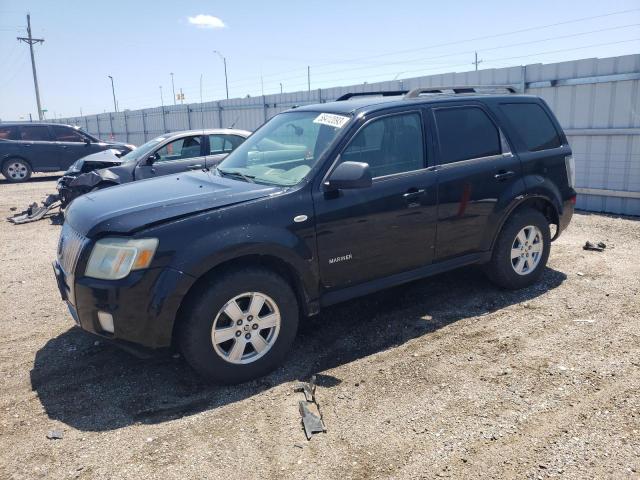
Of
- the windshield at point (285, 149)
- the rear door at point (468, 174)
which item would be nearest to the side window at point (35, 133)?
the windshield at point (285, 149)

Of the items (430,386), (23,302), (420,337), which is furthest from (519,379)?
(23,302)

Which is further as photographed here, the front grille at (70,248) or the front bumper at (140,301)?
the front grille at (70,248)

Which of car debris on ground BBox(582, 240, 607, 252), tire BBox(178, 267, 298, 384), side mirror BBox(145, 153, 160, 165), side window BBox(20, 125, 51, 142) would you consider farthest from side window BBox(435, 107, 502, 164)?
side window BBox(20, 125, 51, 142)

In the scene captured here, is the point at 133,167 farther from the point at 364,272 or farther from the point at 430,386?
the point at 430,386

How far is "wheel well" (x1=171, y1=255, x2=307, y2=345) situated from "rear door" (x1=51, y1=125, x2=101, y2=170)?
14.7 meters

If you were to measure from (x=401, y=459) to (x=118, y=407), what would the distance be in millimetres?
1891

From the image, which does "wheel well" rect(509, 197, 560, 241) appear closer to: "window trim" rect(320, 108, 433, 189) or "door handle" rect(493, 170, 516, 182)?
"door handle" rect(493, 170, 516, 182)

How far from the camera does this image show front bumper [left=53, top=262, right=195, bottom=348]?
10.7 ft

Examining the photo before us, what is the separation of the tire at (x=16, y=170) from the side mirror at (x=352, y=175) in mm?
15675

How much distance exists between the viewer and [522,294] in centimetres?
521

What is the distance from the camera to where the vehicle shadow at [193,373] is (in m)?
3.43

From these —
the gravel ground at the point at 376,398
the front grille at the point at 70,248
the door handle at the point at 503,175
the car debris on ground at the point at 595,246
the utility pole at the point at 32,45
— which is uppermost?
the utility pole at the point at 32,45

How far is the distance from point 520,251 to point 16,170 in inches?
634

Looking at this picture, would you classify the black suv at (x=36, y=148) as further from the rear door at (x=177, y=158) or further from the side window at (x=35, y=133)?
the rear door at (x=177, y=158)
